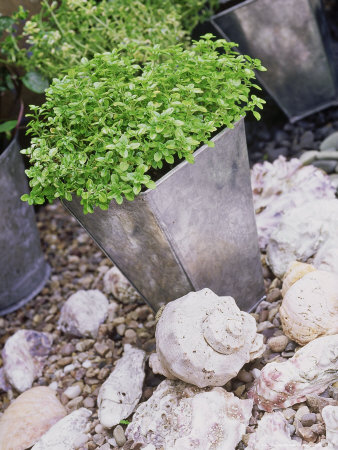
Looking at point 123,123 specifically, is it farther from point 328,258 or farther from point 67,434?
point 67,434

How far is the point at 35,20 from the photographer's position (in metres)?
1.85

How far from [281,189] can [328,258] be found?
21.1 inches

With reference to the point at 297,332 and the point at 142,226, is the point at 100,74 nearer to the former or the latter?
the point at 142,226

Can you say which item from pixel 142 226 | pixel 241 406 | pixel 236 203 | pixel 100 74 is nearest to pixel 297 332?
pixel 241 406

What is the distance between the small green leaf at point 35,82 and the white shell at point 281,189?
2.81 feet

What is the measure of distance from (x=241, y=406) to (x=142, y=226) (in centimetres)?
50

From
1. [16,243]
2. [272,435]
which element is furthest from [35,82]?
[272,435]

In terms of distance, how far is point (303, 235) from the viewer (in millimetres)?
1688

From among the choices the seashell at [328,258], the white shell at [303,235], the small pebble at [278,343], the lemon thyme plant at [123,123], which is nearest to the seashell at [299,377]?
the small pebble at [278,343]

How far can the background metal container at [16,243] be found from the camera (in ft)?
6.08

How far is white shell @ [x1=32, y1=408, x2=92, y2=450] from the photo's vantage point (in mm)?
1384

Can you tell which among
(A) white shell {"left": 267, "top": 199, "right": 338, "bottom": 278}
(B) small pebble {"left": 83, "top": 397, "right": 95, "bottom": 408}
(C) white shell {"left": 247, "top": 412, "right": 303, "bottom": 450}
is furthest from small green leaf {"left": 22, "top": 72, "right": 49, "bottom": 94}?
(C) white shell {"left": 247, "top": 412, "right": 303, "bottom": 450}

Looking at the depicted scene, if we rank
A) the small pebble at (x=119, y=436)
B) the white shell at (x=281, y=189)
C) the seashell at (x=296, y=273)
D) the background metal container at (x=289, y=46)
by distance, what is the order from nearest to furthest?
the small pebble at (x=119, y=436) → the seashell at (x=296, y=273) → the white shell at (x=281, y=189) → the background metal container at (x=289, y=46)

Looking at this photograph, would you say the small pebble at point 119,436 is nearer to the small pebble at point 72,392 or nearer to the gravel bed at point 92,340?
the gravel bed at point 92,340
